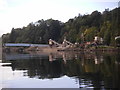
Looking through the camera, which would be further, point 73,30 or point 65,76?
point 73,30

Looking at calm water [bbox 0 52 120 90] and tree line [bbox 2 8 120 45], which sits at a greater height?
tree line [bbox 2 8 120 45]

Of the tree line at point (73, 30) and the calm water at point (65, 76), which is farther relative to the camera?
the tree line at point (73, 30)

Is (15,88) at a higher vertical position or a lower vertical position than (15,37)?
lower

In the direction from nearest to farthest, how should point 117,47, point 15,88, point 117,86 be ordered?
point 117,86 < point 15,88 < point 117,47

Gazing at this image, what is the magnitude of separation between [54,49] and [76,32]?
37.4 feet

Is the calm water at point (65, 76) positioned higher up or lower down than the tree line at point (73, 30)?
lower down

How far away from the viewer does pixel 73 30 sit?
374 ft

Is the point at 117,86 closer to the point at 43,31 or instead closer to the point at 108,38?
the point at 108,38

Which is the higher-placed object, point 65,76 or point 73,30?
point 73,30

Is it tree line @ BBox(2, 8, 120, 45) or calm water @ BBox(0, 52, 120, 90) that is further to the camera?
tree line @ BBox(2, 8, 120, 45)

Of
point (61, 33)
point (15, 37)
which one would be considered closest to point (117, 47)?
point (61, 33)

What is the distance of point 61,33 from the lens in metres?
129

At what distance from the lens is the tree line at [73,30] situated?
275 feet

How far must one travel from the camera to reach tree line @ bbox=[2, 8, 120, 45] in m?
83.9
